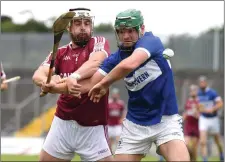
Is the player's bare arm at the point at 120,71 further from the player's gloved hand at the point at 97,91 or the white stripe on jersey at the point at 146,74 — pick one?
the white stripe on jersey at the point at 146,74

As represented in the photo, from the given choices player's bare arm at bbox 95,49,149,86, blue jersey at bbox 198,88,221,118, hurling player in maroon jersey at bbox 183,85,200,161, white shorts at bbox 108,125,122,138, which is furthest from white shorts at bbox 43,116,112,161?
white shorts at bbox 108,125,122,138

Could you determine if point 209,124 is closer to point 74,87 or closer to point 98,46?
point 98,46

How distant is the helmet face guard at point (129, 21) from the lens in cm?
696

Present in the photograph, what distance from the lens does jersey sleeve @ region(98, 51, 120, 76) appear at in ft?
23.7

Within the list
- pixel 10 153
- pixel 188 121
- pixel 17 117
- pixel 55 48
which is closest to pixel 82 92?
pixel 55 48

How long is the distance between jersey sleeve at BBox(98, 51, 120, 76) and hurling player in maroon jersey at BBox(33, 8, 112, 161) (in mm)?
304

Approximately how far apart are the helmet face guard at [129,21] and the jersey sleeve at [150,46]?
161mm

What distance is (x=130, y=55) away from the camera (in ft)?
22.9

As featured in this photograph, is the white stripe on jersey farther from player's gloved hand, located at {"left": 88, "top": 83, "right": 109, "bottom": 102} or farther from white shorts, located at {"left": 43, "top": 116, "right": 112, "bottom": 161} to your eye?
white shorts, located at {"left": 43, "top": 116, "right": 112, "bottom": 161}

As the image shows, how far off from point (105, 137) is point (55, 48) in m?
1.44

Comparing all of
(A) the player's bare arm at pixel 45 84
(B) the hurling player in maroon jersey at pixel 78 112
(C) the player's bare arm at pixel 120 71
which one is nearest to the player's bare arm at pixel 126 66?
(C) the player's bare arm at pixel 120 71

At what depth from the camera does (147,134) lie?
7184 mm

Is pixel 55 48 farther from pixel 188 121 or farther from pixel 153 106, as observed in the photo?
pixel 188 121

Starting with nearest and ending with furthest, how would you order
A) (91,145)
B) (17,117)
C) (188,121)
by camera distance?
(91,145) → (188,121) → (17,117)
